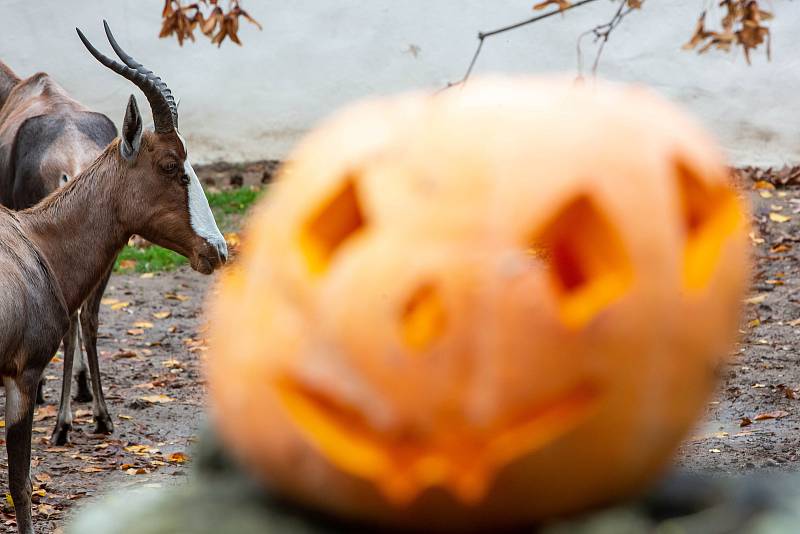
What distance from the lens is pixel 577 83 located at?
5.98 ft

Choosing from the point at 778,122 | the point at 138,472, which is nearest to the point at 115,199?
the point at 138,472

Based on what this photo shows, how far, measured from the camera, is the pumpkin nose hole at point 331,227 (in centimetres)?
163

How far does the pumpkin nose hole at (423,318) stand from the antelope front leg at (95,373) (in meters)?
6.04

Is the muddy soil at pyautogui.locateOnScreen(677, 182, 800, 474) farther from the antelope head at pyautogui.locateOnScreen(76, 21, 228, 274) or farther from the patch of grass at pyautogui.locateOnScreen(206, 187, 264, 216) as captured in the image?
the patch of grass at pyautogui.locateOnScreen(206, 187, 264, 216)

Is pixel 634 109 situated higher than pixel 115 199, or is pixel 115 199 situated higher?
pixel 634 109

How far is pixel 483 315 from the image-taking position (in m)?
1.48

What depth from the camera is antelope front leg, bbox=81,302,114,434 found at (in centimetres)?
723

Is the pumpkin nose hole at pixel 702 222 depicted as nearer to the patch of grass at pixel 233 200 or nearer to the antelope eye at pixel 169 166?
the antelope eye at pixel 169 166

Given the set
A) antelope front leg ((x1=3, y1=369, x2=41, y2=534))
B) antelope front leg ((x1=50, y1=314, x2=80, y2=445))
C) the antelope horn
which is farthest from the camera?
antelope front leg ((x1=50, y1=314, x2=80, y2=445))

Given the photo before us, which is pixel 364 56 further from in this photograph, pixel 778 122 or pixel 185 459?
A: pixel 185 459

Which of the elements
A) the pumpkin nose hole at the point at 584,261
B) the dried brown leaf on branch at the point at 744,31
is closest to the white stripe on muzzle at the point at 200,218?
the dried brown leaf on branch at the point at 744,31

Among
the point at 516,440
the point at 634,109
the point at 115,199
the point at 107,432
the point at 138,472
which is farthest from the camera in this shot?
the point at 107,432

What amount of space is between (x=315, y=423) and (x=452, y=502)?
219 millimetres

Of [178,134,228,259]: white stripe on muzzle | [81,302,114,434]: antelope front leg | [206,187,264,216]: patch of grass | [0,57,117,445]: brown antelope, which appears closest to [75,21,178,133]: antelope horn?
[178,134,228,259]: white stripe on muzzle
